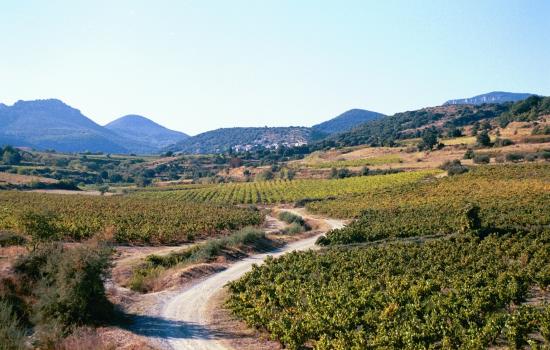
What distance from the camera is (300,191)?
98438mm

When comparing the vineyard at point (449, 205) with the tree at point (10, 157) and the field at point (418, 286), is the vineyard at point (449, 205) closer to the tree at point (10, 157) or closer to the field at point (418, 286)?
the field at point (418, 286)

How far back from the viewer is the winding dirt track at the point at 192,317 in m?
20.1

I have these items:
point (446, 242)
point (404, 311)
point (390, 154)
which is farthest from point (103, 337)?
point (390, 154)

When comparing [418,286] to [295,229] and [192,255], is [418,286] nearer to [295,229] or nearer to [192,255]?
[192,255]

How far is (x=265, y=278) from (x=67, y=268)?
11.2 meters

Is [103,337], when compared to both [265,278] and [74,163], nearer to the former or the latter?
[265,278]

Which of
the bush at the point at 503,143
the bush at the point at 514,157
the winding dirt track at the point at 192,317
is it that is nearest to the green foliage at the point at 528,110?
the bush at the point at 503,143

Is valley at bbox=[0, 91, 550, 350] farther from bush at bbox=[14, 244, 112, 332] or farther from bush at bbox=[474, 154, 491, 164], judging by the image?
bush at bbox=[474, 154, 491, 164]

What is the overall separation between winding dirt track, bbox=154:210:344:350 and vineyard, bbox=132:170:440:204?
5589cm

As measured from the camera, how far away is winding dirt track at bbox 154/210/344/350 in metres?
20.1

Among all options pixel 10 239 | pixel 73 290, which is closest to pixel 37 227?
pixel 10 239

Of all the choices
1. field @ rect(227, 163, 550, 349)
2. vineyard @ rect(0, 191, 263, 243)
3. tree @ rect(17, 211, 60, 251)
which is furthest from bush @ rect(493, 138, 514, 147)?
tree @ rect(17, 211, 60, 251)

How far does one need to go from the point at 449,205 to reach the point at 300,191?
43.7 m

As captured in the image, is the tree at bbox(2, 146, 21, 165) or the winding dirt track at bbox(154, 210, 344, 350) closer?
the winding dirt track at bbox(154, 210, 344, 350)
